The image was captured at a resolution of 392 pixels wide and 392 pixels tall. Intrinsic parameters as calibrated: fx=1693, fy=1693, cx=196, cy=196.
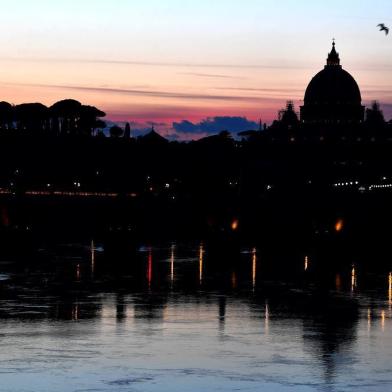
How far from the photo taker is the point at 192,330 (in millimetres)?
49812

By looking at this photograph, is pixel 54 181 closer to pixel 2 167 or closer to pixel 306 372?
pixel 2 167

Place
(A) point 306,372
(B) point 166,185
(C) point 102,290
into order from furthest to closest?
1. (B) point 166,185
2. (C) point 102,290
3. (A) point 306,372

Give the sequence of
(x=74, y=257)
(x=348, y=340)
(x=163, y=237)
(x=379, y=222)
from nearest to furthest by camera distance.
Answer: (x=348, y=340)
(x=74, y=257)
(x=163, y=237)
(x=379, y=222)

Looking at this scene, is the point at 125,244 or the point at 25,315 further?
the point at 125,244

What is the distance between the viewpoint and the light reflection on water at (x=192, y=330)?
41.5 meters

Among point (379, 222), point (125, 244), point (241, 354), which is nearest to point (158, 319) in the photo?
point (241, 354)

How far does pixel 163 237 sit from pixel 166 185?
63129 mm

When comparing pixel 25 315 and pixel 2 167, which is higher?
pixel 2 167

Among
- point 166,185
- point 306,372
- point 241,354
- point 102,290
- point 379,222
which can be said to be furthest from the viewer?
point 166,185

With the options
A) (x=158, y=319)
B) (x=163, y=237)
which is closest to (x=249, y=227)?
(x=163, y=237)

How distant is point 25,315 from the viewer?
53.1m

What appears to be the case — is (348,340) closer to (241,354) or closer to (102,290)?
(241,354)

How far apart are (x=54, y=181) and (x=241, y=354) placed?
135442 millimetres

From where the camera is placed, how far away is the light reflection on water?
1633 inches
